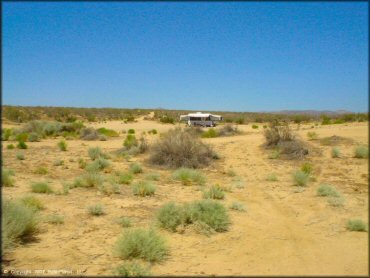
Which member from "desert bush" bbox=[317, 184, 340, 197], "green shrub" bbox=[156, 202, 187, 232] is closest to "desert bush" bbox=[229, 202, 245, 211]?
"green shrub" bbox=[156, 202, 187, 232]

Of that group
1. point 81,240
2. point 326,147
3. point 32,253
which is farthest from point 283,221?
point 326,147

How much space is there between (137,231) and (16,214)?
8.37 feet

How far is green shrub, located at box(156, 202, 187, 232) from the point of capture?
31.5ft

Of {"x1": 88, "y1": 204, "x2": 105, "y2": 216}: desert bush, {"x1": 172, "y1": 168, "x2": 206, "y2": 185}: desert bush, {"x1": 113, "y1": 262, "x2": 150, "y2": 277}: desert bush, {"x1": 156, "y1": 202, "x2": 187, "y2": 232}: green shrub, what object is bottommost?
{"x1": 172, "y1": 168, "x2": 206, "y2": 185}: desert bush

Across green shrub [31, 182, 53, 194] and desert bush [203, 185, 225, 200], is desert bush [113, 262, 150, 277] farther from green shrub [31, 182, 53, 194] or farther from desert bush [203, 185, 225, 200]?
green shrub [31, 182, 53, 194]

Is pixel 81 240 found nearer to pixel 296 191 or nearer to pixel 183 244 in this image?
pixel 183 244

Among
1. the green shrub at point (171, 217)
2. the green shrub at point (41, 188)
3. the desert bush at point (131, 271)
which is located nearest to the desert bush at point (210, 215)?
the green shrub at point (171, 217)

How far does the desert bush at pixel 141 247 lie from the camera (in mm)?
7531

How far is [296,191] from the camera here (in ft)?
45.7

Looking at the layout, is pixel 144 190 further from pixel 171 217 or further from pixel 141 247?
pixel 141 247

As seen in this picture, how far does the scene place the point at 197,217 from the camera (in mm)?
9875

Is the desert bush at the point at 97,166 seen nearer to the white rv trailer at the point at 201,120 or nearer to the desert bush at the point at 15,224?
the desert bush at the point at 15,224

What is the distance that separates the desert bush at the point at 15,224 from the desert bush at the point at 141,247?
2.00 meters

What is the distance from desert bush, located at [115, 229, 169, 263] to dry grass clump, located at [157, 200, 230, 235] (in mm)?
1698
